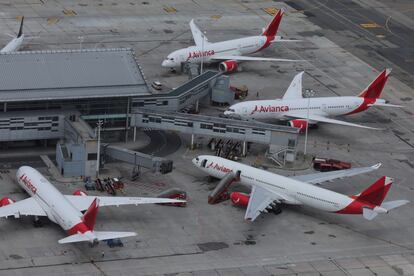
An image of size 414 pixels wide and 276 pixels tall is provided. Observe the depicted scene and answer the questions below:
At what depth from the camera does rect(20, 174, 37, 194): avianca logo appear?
425 feet

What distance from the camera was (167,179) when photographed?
5595 inches

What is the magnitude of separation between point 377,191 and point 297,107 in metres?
36.1

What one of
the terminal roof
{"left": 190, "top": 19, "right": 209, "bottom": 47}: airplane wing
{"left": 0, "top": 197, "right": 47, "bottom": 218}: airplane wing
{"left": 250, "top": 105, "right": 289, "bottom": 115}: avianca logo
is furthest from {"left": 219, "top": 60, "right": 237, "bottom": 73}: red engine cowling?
{"left": 0, "top": 197, "right": 47, "bottom": 218}: airplane wing

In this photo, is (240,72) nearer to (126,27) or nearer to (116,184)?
(126,27)

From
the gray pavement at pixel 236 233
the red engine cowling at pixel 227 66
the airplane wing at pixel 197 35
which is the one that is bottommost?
the gray pavement at pixel 236 233

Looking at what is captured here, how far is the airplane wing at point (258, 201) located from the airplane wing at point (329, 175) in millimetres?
6287

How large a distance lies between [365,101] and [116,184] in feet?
144

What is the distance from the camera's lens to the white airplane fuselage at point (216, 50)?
7057 inches

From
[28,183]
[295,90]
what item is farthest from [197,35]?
[28,183]

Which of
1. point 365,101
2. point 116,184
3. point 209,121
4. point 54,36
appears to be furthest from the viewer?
point 54,36

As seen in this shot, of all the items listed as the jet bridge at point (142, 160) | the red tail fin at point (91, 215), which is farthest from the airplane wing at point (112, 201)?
the jet bridge at point (142, 160)

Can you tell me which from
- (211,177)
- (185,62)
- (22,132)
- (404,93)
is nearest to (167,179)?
(211,177)

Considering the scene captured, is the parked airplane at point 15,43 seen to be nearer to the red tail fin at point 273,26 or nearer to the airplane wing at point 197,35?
the airplane wing at point 197,35

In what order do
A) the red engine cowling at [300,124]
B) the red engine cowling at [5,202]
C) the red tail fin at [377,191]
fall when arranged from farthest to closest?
the red engine cowling at [300,124], the red engine cowling at [5,202], the red tail fin at [377,191]
